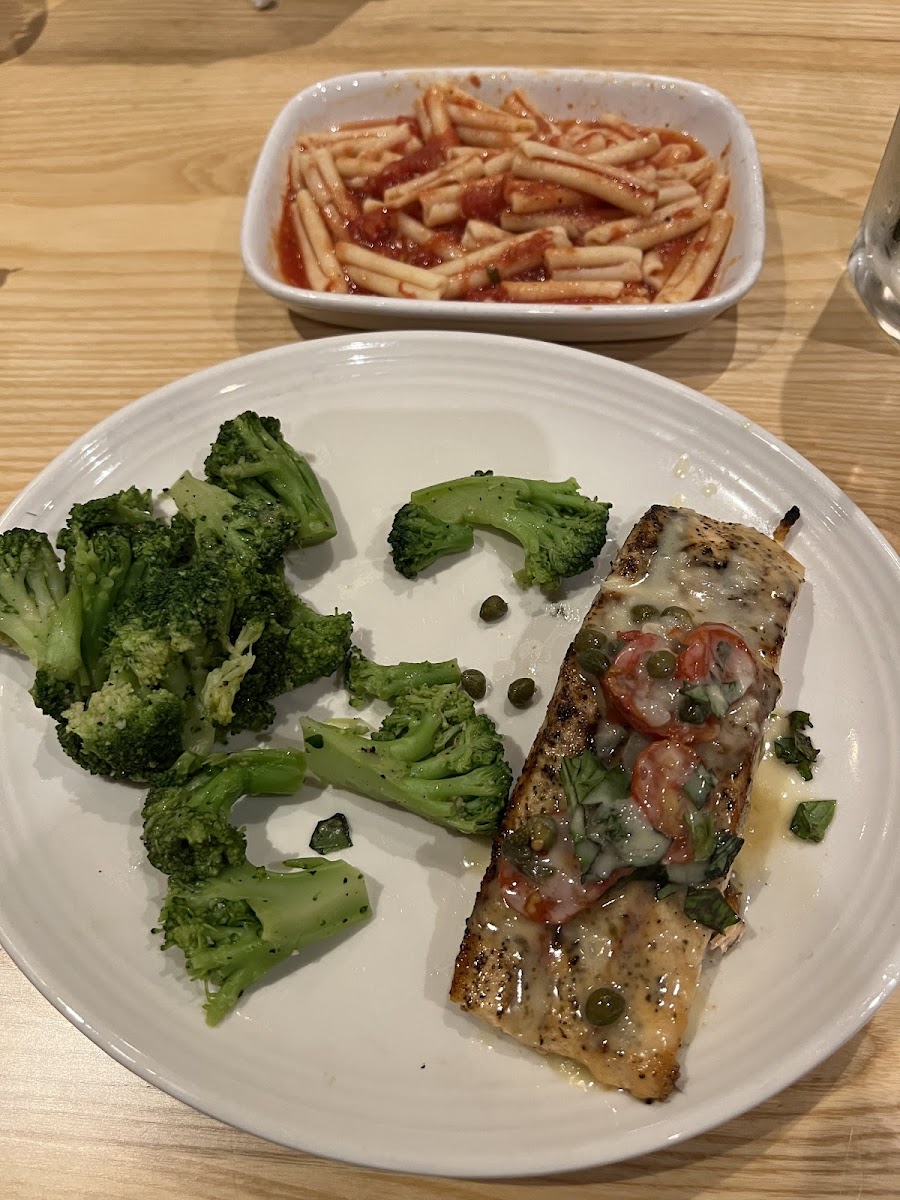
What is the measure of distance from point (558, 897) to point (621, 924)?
157 millimetres

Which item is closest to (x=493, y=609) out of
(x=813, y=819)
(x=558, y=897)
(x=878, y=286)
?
(x=558, y=897)

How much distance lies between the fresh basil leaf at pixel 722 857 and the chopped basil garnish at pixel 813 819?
0.94 feet

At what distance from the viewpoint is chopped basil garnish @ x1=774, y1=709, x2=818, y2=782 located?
222 cm

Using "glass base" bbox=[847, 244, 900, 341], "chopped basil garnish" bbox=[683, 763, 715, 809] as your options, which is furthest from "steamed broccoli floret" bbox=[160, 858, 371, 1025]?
"glass base" bbox=[847, 244, 900, 341]

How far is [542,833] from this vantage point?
1.99 m

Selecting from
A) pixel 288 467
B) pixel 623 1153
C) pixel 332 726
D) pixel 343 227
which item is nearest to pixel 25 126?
pixel 343 227

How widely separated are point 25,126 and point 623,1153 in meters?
4.67

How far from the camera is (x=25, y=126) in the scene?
399 cm

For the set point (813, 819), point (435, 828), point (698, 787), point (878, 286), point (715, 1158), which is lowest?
point (715, 1158)

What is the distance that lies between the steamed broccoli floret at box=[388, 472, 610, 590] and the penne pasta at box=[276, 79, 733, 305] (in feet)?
2.78

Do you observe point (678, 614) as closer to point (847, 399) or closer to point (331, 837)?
point (331, 837)

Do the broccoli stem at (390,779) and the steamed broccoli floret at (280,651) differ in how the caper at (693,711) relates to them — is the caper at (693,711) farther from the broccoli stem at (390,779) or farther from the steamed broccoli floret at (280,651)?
the steamed broccoli floret at (280,651)

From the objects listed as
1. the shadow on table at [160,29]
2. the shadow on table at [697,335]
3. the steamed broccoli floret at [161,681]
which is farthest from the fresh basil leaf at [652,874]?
the shadow on table at [160,29]

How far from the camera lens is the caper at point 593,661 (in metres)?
2.12
